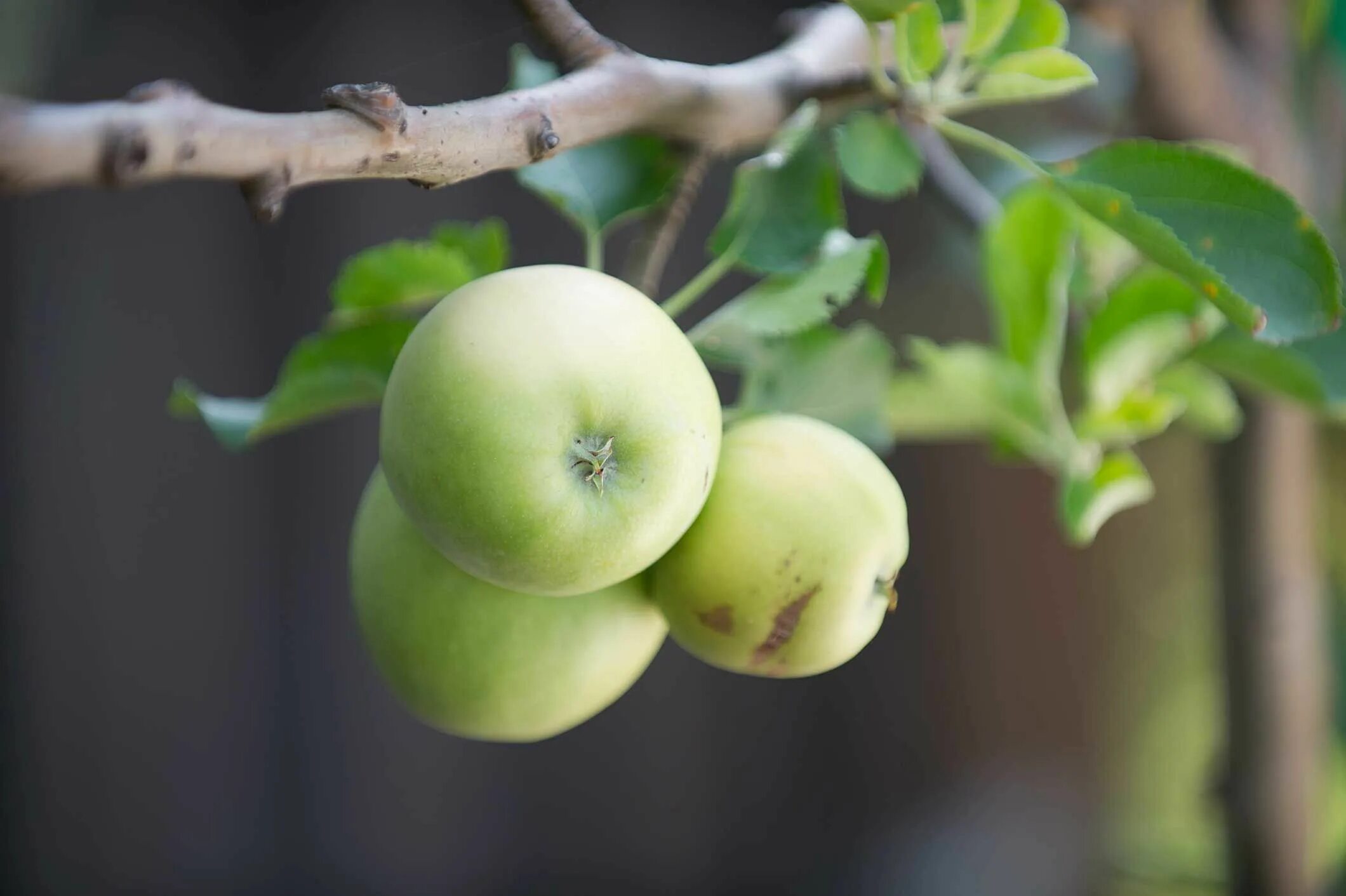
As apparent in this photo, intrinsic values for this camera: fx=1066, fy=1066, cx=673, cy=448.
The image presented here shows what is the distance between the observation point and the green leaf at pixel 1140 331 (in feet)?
1.55

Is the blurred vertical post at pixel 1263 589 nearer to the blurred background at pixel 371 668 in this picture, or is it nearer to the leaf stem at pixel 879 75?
the blurred background at pixel 371 668

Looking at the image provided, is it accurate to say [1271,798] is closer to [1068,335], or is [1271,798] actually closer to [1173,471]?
[1068,335]

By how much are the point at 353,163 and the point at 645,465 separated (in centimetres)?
10

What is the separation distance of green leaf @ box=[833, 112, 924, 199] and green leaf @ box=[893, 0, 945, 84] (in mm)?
23

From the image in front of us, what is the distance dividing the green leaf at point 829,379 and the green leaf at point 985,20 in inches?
4.4

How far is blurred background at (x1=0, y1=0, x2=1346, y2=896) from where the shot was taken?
1004 millimetres

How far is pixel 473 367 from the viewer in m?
0.26

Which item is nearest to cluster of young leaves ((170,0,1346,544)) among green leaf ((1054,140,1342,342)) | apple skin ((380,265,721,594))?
green leaf ((1054,140,1342,342))

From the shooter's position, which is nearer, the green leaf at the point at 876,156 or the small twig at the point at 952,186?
the green leaf at the point at 876,156

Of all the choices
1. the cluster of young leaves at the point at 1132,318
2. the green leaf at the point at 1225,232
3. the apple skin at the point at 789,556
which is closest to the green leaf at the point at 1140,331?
the cluster of young leaves at the point at 1132,318

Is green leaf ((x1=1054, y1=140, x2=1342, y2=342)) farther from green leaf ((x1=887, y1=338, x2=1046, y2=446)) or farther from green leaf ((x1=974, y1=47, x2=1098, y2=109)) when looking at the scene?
green leaf ((x1=887, y1=338, x2=1046, y2=446))

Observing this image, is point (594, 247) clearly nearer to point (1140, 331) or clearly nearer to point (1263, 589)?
point (1140, 331)

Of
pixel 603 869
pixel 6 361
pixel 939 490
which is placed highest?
pixel 6 361

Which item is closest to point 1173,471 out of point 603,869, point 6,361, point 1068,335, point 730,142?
point 1068,335
